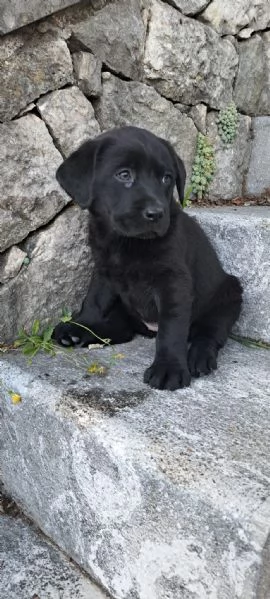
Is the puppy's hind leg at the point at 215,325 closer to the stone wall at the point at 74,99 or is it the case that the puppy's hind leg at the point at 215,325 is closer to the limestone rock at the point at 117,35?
the stone wall at the point at 74,99

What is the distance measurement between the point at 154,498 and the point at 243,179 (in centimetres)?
259

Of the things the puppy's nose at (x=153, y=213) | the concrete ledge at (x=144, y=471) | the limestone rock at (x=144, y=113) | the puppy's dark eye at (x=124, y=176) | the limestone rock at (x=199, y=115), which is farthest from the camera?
the limestone rock at (x=199, y=115)

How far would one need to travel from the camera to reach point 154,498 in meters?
1.45

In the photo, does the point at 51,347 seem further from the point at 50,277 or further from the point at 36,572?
the point at 36,572

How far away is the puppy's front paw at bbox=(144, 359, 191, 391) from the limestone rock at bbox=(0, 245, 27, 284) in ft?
2.52

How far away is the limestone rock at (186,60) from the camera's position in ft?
9.39

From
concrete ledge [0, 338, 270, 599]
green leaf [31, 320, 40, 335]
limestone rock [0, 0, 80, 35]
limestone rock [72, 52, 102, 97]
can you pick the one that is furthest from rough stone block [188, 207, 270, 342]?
limestone rock [0, 0, 80, 35]

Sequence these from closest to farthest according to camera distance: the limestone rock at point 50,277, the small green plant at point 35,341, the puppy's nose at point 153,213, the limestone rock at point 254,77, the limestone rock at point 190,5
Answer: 1. the puppy's nose at point 153,213
2. the small green plant at point 35,341
3. the limestone rock at point 50,277
4. the limestone rock at point 190,5
5. the limestone rock at point 254,77

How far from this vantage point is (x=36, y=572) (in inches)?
66.2

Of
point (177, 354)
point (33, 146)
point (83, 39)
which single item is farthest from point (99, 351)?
point (83, 39)

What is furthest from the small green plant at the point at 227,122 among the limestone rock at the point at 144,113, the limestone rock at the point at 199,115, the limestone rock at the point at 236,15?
the limestone rock at the point at 236,15

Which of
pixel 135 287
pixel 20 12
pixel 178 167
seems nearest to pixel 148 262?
pixel 135 287

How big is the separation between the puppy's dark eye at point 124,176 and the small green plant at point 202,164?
1.27m

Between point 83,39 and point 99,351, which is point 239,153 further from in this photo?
point 99,351
